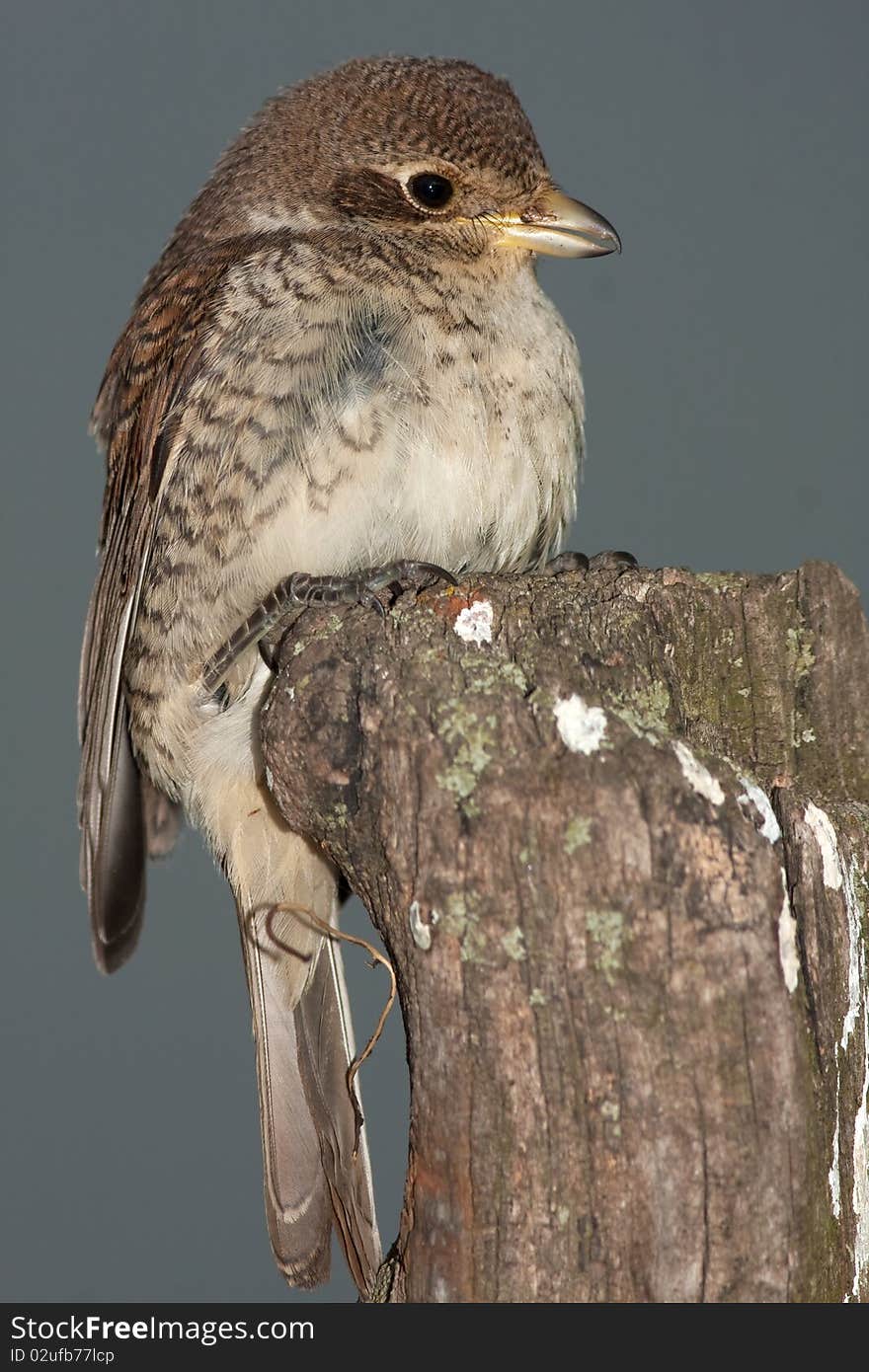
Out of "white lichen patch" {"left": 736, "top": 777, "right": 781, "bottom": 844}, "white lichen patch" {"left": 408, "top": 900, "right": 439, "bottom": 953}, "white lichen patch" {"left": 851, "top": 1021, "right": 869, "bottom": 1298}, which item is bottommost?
"white lichen patch" {"left": 851, "top": 1021, "right": 869, "bottom": 1298}

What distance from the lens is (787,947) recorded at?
1795 mm

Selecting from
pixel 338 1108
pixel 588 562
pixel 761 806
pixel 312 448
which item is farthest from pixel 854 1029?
pixel 312 448

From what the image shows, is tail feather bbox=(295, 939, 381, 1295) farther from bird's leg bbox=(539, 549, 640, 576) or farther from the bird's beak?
the bird's beak

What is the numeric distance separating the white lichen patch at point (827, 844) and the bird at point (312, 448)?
79cm

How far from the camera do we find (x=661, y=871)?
5.81ft

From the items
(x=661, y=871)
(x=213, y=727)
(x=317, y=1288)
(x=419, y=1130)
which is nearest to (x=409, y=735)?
(x=661, y=871)

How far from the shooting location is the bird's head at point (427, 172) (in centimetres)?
266

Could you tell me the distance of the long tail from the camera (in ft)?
8.52

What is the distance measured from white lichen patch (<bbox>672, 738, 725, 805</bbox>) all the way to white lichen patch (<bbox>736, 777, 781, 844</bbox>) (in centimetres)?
4

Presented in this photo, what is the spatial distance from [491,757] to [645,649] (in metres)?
0.35

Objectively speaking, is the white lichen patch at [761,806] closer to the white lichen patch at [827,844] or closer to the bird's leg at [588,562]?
the white lichen patch at [827,844]

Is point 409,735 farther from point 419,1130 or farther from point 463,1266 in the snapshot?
point 463,1266

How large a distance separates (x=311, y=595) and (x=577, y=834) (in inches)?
31.0

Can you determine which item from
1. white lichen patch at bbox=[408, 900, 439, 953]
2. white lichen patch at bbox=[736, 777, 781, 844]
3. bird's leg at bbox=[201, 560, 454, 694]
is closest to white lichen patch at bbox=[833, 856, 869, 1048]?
white lichen patch at bbox=[736, 777, 781, 844]
